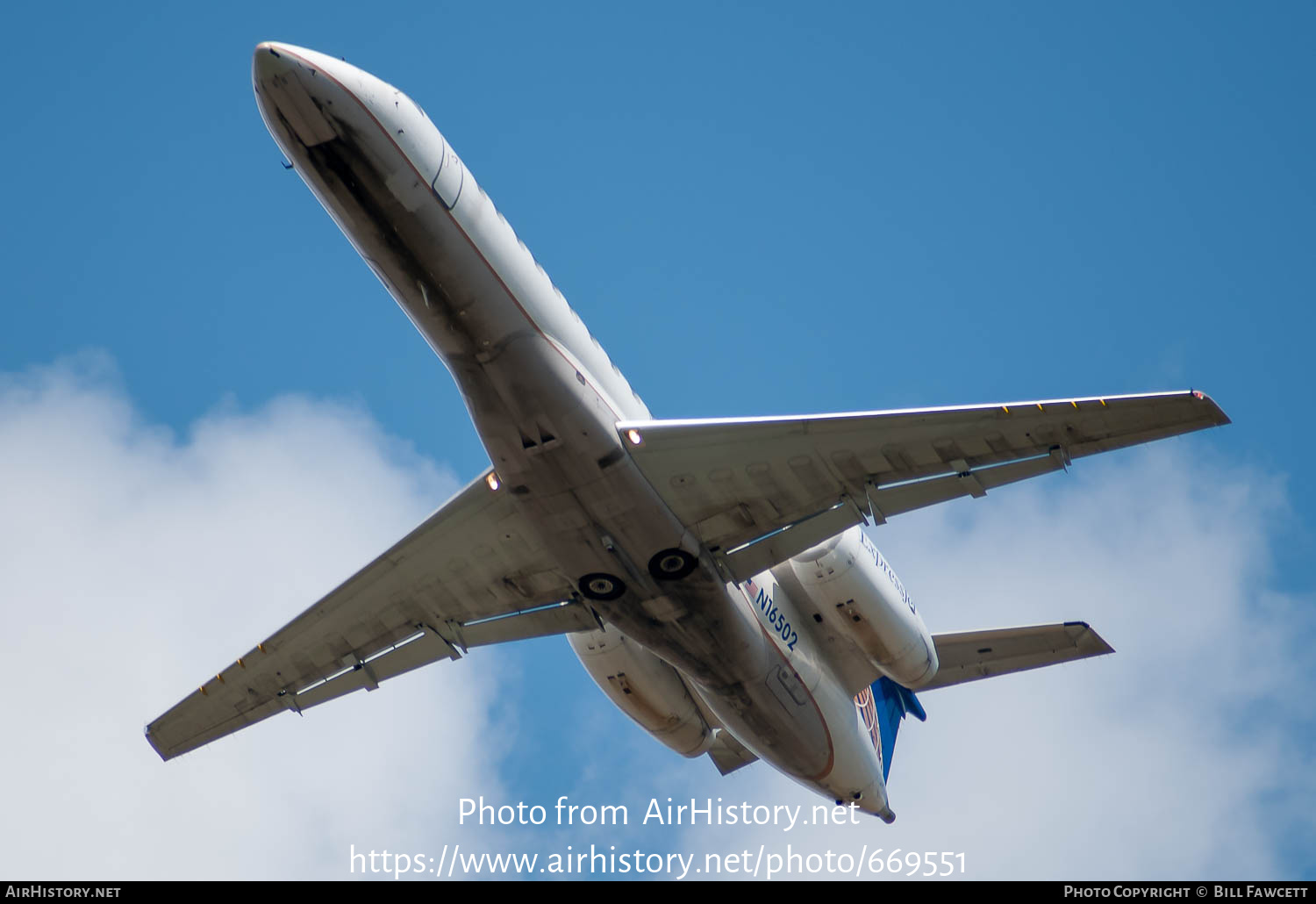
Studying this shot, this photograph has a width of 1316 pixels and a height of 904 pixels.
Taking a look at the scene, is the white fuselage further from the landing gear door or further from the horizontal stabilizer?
the horizontal stabilizer

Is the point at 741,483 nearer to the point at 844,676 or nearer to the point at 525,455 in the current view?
the point at 525,455

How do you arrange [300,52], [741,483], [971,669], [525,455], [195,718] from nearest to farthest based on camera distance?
[300,52] < [525,455] < [741,483] < [195,718] < [971,669]

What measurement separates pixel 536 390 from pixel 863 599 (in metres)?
7.54

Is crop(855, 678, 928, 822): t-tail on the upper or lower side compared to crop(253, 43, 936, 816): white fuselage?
lower

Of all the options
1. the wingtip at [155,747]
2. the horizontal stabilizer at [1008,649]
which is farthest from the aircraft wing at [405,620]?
the horizontal stabilizer at [1008,649]

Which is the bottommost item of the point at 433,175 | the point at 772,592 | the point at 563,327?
the point at 772,592

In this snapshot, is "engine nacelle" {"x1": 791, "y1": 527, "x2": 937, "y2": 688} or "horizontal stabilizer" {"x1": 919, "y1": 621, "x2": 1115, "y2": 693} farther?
"horizontal stabilizer" {"x1": 919, "y1": 621, "x2": 1115, "y2": 693}

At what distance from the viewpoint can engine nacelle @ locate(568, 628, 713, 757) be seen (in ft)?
74.4

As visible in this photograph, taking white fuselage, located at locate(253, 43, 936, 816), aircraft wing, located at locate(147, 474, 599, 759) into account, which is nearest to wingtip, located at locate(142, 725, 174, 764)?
aircraft wing, located at locate(147, 474, 599, 759)

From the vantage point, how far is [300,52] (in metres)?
15.4

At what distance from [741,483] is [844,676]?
6.30 m

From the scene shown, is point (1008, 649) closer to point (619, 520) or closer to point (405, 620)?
point (619, 520)

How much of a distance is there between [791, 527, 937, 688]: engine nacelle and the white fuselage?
0.11 m
